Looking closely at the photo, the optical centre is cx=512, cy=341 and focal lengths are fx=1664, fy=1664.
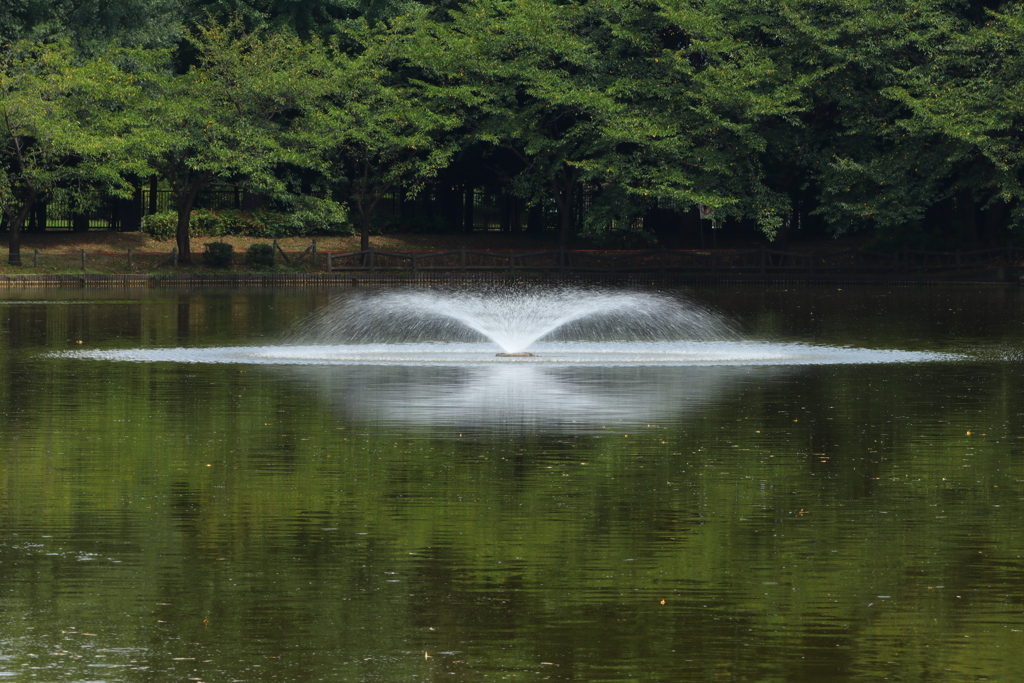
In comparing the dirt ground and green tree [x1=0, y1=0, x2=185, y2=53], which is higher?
green tree [x1=0, y1=0, x2=185, y2=53]

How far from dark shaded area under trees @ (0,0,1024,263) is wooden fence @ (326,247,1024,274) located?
119 centimetres

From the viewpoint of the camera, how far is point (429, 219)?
71688 mm

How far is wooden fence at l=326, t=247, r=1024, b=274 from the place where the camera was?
6069 cm

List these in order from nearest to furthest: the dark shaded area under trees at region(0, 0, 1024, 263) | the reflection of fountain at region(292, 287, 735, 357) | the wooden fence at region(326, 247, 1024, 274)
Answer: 1. the reflection of fountain at region(292, 287, 735, 357)
2. the dark shaded area under trees at region(0, 0, 1024, 263)
3. the wooden fence at region(326, 247, 1024, 274)

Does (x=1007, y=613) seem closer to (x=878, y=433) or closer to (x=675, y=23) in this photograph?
(x=878, y=433)

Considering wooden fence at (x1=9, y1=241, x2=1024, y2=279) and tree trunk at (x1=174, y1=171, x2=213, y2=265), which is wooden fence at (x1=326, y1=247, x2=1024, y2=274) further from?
tree trunk at (x1=174, y1=171, x2=213, y2=265)

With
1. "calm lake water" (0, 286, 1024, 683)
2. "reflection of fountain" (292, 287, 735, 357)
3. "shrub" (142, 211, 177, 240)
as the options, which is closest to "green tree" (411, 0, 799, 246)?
"reflection of fountain" (292, 287, 735, 357)

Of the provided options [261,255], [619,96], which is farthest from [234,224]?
[619,96]

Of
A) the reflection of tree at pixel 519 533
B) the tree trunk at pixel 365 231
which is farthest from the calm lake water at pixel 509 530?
the tree trunk at pixel 365 231

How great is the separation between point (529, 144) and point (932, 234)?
1581 cm

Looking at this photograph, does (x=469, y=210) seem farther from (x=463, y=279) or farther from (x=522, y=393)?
(x=522, y=393)

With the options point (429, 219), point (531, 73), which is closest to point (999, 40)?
point (531, 73)

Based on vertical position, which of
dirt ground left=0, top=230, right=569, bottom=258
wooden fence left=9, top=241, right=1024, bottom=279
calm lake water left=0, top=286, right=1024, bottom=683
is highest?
dirt ground left=0, top=230, right=569, bottom=258

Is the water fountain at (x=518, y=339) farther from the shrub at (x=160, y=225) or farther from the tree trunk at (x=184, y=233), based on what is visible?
the shrub at (x=160, y=225)
